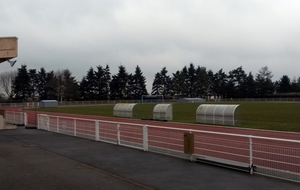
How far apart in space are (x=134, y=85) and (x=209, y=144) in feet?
347

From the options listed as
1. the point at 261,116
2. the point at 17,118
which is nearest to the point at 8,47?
the point at 17,118

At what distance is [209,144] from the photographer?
11.2 meters

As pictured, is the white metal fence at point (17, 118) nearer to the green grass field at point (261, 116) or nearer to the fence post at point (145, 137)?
the green grass field at point (261, 116)

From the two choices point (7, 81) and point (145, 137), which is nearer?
point (145, 137)

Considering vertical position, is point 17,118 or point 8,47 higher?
point 8,47

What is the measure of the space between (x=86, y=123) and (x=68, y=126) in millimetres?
1729

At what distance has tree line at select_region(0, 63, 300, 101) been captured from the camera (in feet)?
349

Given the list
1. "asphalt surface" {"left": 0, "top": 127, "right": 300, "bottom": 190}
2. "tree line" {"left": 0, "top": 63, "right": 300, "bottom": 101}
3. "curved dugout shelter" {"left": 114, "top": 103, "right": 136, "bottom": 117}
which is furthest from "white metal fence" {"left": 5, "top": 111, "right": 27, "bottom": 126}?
"tree line" {"left": 0, "top": 63, "right": 300, "bottom": 101}

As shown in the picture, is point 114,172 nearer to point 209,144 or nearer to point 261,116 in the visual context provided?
point 209,144

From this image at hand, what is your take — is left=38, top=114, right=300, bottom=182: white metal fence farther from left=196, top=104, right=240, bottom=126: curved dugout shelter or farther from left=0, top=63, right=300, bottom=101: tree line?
left=0, top=63, right=300, bottom=101: tree line

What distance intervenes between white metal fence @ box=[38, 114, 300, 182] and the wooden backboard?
15.3 ft

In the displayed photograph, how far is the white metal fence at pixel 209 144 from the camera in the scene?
9430 mm

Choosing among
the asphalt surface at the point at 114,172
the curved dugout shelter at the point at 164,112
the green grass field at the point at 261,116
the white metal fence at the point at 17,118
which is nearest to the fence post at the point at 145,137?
the asphalt surface at the point at 114,172

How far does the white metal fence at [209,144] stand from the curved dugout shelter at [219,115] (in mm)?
11423
